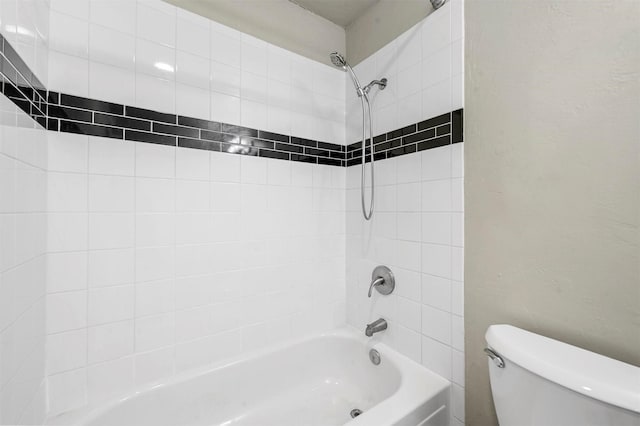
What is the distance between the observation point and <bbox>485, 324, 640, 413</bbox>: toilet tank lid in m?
0.63

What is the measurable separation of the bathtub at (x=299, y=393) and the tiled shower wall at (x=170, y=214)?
0.24 feet

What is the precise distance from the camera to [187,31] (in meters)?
1.29

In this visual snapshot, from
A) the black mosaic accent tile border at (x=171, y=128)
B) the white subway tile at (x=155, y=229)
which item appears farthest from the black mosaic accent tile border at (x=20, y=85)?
the white subway tile at (x=155, y=229)

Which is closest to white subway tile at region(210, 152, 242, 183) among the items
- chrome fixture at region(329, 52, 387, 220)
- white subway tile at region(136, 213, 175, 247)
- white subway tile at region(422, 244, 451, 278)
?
white subway tile at region(136, 213, 175, 247)

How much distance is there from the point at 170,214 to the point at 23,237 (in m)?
0.48

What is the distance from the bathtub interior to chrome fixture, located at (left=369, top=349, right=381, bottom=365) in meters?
0.03

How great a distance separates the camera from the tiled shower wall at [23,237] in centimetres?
71

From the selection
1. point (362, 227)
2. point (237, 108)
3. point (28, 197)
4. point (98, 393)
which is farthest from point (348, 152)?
point (98, 393)

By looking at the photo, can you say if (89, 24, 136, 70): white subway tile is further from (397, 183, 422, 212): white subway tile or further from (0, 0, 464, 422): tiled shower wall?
(397, 183, 422, 212): white subway tile

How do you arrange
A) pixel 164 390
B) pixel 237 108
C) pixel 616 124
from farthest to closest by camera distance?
pixel 237 108 → pixel 164 390 → pixel 616 124

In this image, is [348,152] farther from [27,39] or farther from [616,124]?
[27,39]

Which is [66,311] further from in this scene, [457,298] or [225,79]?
[457,298]

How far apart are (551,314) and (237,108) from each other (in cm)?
159

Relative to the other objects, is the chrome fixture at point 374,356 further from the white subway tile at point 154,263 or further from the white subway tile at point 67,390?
the white subway tile at point 67,390
